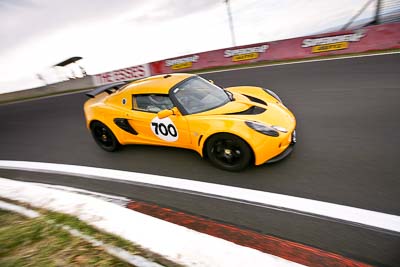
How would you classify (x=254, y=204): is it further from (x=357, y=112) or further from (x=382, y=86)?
(x=382, y=86)

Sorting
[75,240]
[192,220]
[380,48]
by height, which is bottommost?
[380,48]

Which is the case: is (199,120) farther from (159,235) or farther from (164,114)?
(159,235)

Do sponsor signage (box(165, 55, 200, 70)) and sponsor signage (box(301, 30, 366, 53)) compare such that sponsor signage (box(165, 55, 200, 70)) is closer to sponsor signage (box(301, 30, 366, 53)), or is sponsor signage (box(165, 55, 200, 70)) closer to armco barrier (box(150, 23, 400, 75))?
armco barrier (box(150, 23, 400, 75))

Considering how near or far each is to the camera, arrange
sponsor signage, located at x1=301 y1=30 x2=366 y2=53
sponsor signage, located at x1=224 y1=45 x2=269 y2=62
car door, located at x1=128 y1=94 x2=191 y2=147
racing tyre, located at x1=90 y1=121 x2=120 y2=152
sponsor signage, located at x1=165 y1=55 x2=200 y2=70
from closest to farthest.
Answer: car door, located at x1=128 y1=94 x2=191 y2=147 → racing tyre, located at x1=90 y1=121 x2=120 y2=152 → sponsor signage, located at x1=301 y1=30 x2=366 y2=53 → sponsor signage, located at x1=224 y1=45 x2=269 y2=62 → sponsor signage, located at x1=165 y1=55 x2=200 y2=70

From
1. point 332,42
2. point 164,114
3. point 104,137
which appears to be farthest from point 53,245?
point 332,42

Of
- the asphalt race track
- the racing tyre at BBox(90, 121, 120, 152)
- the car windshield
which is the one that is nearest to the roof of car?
the car windshield

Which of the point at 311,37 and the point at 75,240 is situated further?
the point at 311,37

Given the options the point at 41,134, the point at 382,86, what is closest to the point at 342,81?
the point at 382,86

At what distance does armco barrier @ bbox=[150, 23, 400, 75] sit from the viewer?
991cm

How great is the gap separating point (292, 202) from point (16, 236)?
2.75 m

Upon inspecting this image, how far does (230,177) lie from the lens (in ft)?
11.1

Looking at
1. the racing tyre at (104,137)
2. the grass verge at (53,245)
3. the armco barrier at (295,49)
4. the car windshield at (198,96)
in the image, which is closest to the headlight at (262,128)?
the car windshield at (198,96)

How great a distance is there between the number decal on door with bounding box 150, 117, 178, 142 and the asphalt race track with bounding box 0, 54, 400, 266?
0.46 metres

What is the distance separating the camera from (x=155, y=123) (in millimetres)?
3754
